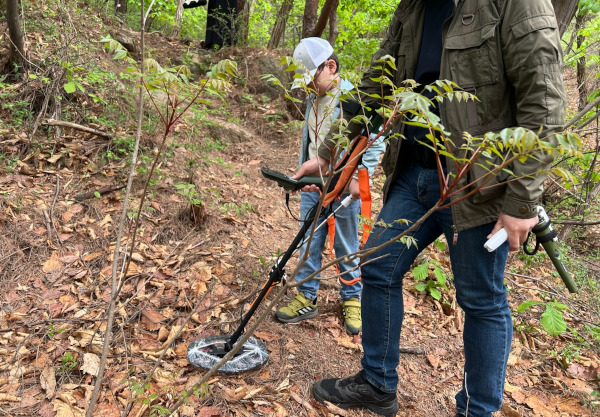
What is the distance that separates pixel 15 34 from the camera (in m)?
4.62

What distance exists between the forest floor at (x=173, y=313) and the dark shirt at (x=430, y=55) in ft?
4.28

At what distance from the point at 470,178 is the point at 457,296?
61 cm

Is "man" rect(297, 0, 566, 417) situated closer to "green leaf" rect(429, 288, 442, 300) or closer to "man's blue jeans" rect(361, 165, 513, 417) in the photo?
"man's blue jeans" rect(361, 165, 513, 417)

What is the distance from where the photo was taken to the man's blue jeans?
1.75 meters

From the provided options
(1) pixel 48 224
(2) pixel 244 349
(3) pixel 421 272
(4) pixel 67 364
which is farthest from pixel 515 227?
(1) pixel 48 224

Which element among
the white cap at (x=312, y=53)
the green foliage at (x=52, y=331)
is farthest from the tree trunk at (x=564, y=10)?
the green foliage at (x=52, y=331)

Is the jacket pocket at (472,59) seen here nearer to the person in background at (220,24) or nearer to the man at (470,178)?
the man at (470,178)

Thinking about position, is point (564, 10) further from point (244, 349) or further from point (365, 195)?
point (244, 349)

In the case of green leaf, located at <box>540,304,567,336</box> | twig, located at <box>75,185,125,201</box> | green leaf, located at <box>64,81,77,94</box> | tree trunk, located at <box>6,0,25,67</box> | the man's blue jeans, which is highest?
tree trunk, located at <box>6,0,25,67</box>

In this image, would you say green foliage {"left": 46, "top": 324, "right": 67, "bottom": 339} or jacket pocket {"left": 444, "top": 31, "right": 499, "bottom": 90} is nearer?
jacket pocket {"left": 444, "top": 31, "right": 499, "bottom": 90}

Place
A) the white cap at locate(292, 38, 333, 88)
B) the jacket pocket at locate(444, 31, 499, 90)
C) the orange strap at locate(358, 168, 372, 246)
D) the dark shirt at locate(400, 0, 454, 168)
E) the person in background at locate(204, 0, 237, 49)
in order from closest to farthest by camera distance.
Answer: the jacket pocket at locate(444, 31, 499, 90), the dark shirt at locate(400, 0, 454, 168), the orange strap at locate(358, 168, 372, 246), the white cap at locate(292, 38, 333, 88), the person in background at locate(204, 0, 237, 49)

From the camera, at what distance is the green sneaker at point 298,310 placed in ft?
10.2

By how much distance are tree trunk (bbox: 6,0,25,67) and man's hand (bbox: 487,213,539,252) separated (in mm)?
5295

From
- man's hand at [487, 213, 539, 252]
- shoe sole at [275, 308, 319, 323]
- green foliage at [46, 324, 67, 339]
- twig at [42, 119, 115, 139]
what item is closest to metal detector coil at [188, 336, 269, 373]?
shoe sole at [275, 308, 319, 323]
